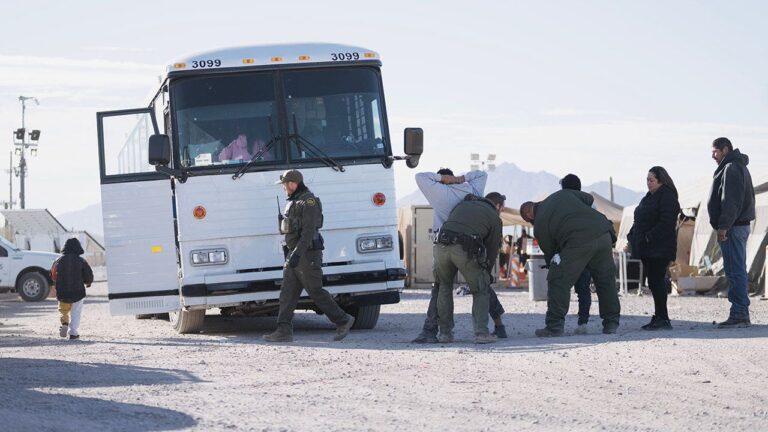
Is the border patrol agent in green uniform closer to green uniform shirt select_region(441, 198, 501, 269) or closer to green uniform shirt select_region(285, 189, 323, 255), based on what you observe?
green uniform shirt select_region(441, 198, 501, 269)

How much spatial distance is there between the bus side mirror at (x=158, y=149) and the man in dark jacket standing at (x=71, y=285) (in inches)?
112

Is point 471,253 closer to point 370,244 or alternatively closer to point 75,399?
point 370,244

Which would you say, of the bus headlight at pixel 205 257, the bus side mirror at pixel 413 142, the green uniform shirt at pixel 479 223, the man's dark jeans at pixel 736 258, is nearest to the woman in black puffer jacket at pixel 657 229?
the man's dark jeans at pixel 736 258

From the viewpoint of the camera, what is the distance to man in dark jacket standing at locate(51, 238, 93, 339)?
52.3 feet

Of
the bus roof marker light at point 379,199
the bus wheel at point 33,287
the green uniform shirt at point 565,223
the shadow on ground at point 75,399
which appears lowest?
the bus wheel at point 33,287

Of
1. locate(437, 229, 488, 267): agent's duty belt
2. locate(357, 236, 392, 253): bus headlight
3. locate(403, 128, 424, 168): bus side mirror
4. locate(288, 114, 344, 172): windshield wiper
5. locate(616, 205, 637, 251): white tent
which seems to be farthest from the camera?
locate(616, 205, 637, 251): white tent

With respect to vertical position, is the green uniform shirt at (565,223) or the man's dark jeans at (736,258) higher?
the green uniform shirt at (565,223)

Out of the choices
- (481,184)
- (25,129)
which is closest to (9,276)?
(481,184)

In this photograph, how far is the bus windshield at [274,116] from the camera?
1453cm

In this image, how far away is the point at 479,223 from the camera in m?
12.7

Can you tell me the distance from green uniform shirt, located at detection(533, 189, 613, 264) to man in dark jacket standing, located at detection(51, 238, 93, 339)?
19.3 feet

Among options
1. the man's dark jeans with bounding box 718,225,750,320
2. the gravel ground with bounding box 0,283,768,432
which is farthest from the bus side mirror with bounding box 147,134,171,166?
the man's dark jeans with bounding box 718,225,750,320

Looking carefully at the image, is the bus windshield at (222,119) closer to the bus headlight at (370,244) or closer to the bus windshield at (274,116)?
the bus windshield at (274,116)

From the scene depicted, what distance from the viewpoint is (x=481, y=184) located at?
13.3 meters
